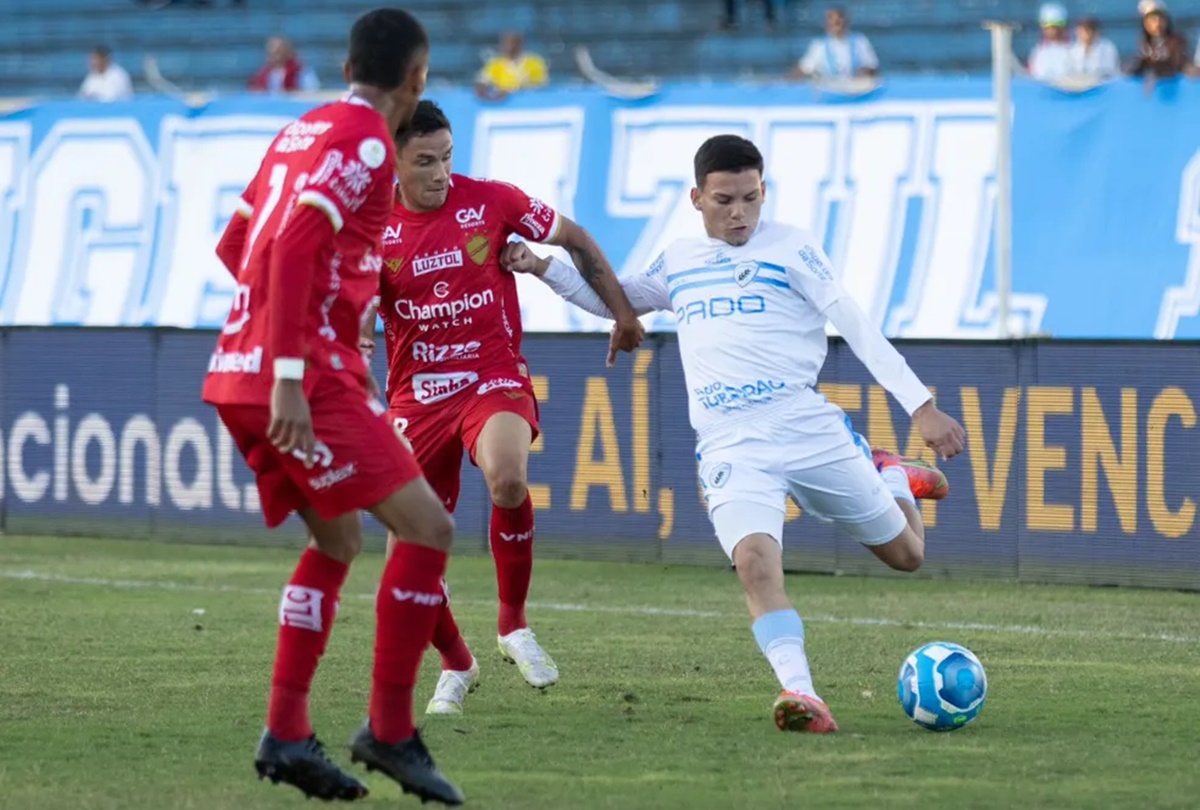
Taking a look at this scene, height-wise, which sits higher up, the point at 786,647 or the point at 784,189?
the point at 784,189

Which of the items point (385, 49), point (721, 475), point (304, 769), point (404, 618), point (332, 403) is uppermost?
point (385, 49)

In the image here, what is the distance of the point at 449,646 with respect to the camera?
A: 26.0 ft

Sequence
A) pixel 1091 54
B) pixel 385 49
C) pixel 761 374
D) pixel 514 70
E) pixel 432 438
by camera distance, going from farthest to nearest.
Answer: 1. pixel 514 70
2. pixel 1091 54
3. pixel 432 438
4. pixel 761 374
5. pixel 385 49

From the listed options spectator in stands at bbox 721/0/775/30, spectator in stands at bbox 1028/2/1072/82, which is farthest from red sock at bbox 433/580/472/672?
spectator in stands at bbox 721/0/775/30

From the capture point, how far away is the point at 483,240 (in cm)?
829

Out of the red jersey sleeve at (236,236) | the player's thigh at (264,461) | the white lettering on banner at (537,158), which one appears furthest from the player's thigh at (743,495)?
the white lettering on banner at (537,158)

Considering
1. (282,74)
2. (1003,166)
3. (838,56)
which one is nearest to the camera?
(1003,166)

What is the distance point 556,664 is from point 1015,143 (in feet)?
25.3

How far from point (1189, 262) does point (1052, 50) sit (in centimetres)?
326

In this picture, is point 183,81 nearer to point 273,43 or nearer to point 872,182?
point 273,43

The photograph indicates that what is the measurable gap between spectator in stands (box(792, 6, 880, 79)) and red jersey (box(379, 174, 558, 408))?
34.0ft

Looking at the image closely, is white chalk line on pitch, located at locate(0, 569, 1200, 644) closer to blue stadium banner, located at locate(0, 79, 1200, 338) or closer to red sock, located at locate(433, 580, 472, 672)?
red sock, located at locate(433, 580, 472, 672)

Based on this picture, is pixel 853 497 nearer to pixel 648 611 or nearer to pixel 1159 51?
pixel 648 611

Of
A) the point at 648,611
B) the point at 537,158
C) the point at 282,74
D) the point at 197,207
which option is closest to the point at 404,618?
the point at 648,611
